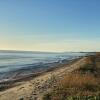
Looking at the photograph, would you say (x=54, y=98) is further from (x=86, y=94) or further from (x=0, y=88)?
(x=0, y=88)

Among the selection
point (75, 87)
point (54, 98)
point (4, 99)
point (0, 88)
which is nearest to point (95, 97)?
point (54, 98)

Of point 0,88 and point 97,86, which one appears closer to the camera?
point 97,86

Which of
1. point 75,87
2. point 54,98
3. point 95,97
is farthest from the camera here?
point 75,87

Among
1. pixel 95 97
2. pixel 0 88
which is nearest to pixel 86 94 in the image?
pixel 95 97

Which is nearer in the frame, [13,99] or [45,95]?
[45,95]

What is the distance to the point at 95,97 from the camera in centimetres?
1199

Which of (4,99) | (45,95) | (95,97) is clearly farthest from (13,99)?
(95,97)

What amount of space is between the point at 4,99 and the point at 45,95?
8.66 feet

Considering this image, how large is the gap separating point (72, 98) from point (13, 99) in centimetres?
397

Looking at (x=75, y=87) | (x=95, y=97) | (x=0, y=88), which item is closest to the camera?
(x=95, y=97)

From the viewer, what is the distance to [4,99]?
14.8m

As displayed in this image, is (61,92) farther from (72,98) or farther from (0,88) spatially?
(0,88)

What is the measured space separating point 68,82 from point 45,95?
2.97m

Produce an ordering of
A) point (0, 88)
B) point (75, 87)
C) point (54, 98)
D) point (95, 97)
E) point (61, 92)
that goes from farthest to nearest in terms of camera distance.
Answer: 1. point (0, 88)
2. point (75, 87)
3. point (61, 92)
4. point (54, 98)
5. point (95, 97)
